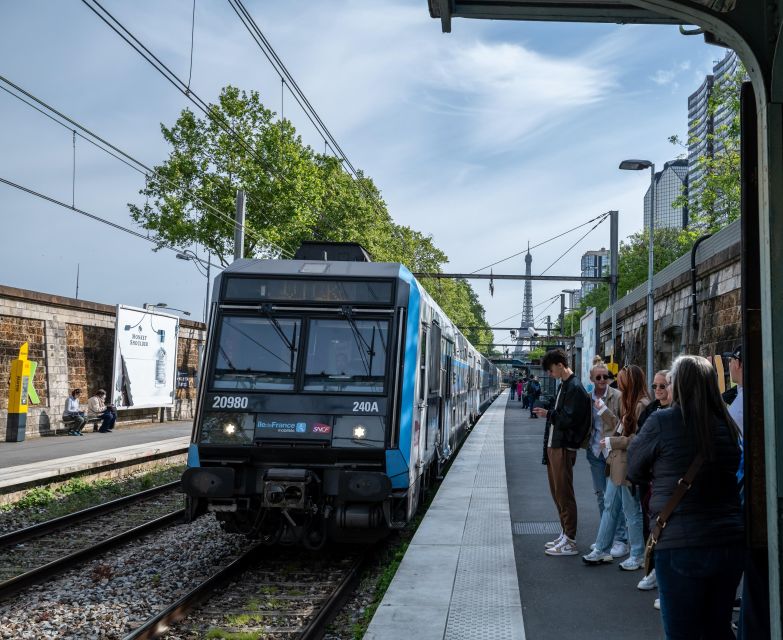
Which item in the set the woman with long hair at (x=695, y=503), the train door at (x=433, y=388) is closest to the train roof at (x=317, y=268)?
the train door at (x=433, y=388)

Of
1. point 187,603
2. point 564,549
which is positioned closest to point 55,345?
point 187,603

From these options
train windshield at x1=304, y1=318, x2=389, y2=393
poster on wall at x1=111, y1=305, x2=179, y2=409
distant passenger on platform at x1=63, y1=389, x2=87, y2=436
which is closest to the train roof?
train windshield at x1=304, y1=318, x2=389, y2=393

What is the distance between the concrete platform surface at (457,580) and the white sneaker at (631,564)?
2.98ft

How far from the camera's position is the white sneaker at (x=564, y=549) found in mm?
7734

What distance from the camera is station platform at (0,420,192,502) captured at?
13.5 metres

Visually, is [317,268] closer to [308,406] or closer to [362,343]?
[362,343]

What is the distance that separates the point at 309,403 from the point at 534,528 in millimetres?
2969

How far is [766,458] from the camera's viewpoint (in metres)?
2.91

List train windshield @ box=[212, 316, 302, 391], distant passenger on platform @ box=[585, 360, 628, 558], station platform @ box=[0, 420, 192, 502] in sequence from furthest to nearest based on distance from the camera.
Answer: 1. station platform @ box=[0, 420, 192, 502]
2. train windshield @ box=[212, 316, 302, 391]
3. distant passenger on platform @ box=[585, 360, 628, 558]

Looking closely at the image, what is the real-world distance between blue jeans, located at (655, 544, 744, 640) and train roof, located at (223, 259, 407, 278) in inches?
208

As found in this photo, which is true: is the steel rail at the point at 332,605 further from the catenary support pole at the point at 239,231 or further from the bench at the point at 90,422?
the bench at the point at 90,422

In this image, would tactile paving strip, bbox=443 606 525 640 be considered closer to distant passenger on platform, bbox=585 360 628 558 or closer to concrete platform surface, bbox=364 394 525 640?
concrete platform surface, bbox=364 394 525 640

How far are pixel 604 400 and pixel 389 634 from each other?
3.27m

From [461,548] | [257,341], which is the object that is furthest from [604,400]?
[257,341]
